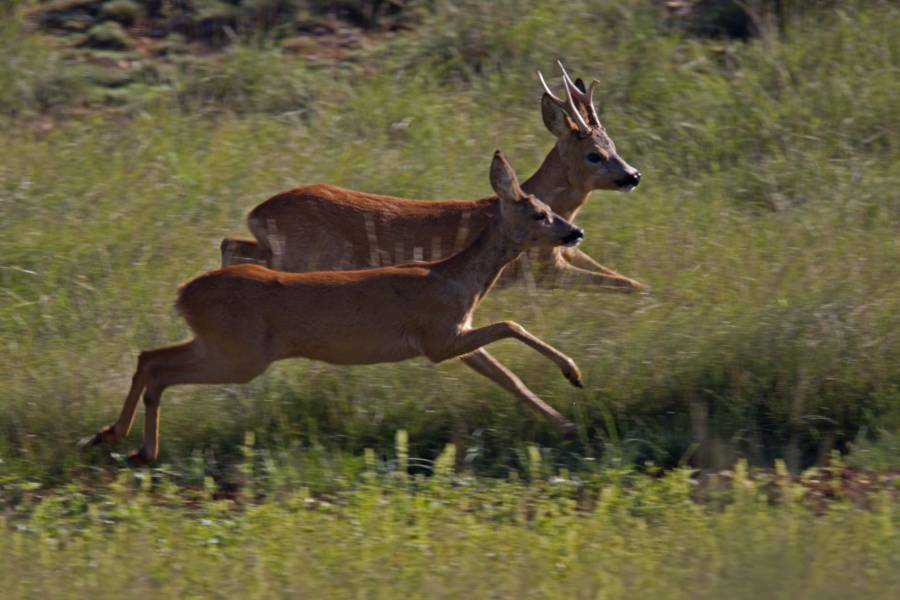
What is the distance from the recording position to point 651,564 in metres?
4.98

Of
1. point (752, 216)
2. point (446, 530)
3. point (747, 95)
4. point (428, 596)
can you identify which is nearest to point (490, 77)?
point (747, 95)

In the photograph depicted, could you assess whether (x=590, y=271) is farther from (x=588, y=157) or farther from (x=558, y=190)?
(x=588, y=157)

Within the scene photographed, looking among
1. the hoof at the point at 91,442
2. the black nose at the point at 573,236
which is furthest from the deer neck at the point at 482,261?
the hoof at the point at 91,442

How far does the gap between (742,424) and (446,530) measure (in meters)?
1.69

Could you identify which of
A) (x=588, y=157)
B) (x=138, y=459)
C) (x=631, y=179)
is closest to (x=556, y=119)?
(x=588, y=157)

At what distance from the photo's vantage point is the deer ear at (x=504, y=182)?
6742 millimetres

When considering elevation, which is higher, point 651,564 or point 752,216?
point 752,216

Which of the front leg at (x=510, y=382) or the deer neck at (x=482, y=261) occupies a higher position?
the deer neck at (x=482, y=261)

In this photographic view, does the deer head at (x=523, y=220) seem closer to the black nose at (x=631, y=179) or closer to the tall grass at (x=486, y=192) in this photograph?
the tall grass at (x=486, y=192)

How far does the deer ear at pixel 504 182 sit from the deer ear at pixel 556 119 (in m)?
1.63

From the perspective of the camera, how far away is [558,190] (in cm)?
827

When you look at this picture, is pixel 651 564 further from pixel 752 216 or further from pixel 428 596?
pixel 752 216

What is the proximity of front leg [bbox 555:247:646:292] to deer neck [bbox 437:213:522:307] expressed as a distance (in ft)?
3.34

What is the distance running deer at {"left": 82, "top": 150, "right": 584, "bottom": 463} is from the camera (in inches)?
246
